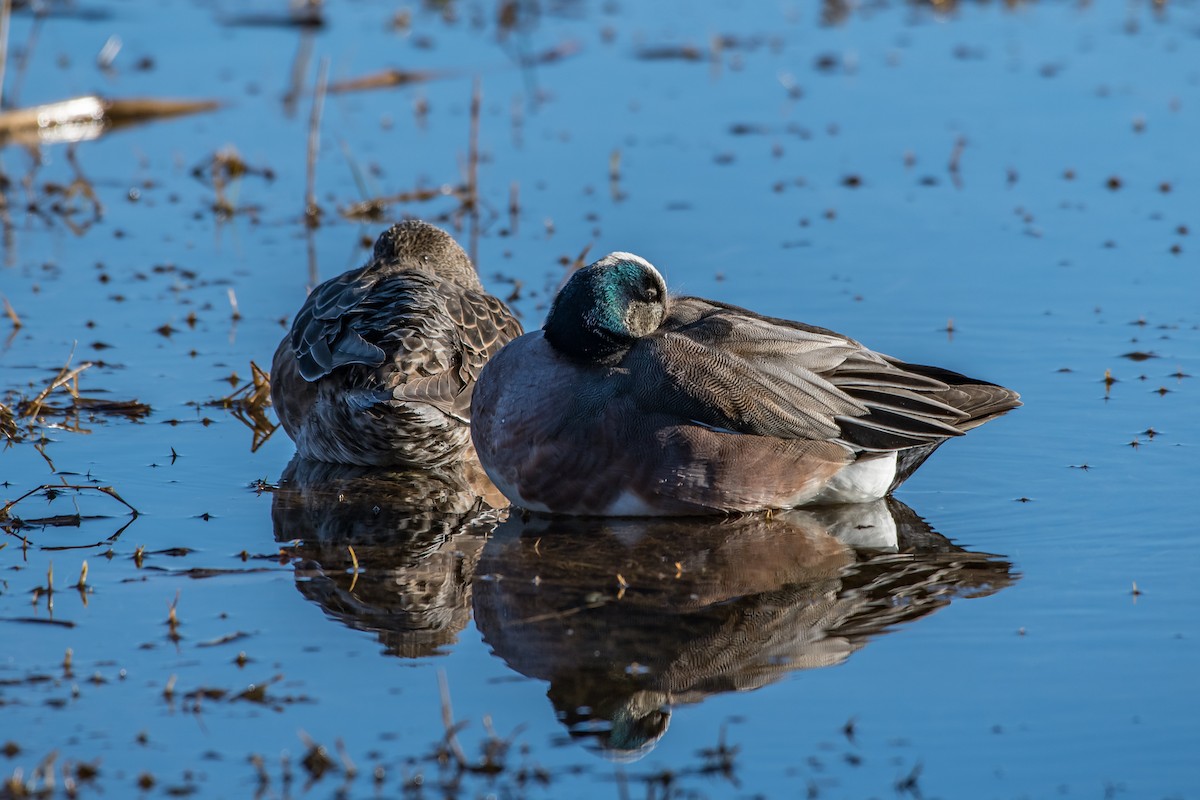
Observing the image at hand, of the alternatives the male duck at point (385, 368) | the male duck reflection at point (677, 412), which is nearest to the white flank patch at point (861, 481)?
the male duck reflection at point (677, 412)

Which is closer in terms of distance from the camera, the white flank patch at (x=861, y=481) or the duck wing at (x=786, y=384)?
the duck wing at (x=786, y=384)

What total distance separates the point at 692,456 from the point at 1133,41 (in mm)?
Result: 9894

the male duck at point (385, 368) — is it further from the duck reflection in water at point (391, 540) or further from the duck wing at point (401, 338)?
the duck reflection in water at point (391, 540)

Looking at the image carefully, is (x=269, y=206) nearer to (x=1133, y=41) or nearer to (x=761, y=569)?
(x=761, y=569)

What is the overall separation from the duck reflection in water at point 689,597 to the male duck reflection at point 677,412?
0.17 m

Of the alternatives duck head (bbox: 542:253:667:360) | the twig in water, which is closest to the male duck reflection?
duck head (bbox: 542:253:667:360)

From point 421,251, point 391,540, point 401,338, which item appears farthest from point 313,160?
point 391,540

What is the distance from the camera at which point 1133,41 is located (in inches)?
577

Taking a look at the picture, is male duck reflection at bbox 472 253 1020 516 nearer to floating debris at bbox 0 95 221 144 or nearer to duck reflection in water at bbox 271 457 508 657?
duck reflection in water at bbox 271 457 508 657

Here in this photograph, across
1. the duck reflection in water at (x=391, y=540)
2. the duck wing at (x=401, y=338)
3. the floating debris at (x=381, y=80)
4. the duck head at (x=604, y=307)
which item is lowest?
the duck reflection in water at (x=391, y=540)

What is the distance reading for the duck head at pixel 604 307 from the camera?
668 centimetres

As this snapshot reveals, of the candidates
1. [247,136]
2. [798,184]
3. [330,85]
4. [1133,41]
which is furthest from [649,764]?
[1133,41]

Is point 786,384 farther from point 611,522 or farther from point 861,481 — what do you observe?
point 611,522

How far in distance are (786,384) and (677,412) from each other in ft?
1.67
